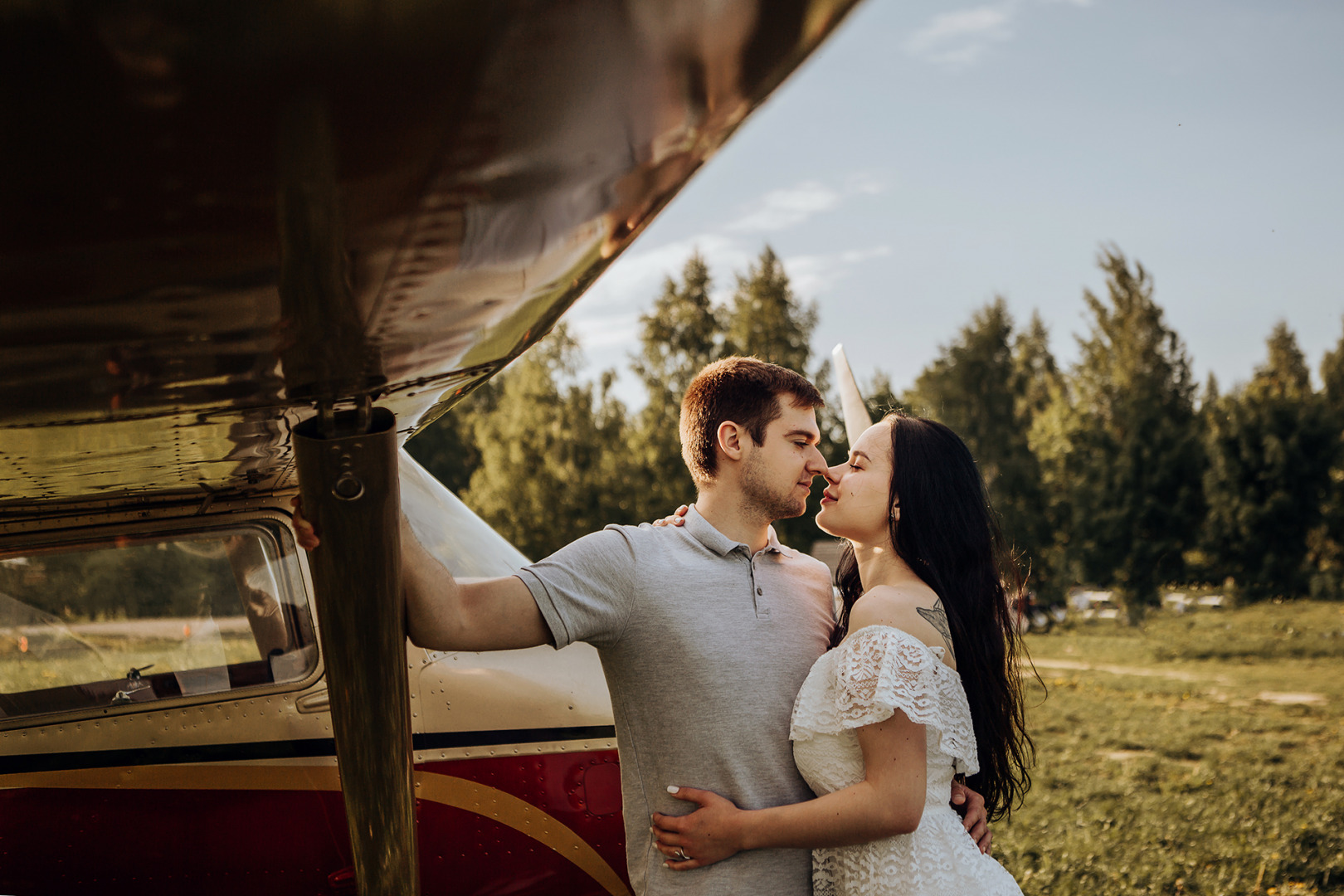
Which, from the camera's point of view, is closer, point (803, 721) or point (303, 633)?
point (803, 721)

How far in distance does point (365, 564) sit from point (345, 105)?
1060mm

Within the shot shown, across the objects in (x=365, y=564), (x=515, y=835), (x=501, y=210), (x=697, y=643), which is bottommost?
(x=515, y=835)

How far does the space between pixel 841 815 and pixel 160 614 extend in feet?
9.03

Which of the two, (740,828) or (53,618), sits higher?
(53,618)

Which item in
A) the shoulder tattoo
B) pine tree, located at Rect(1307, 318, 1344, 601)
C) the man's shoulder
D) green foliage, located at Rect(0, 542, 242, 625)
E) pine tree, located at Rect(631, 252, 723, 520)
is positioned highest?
pine tree, located at Rect(631, 252, 723, 520)

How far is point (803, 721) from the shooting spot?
2.32m

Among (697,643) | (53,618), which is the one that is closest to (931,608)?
(697,643)

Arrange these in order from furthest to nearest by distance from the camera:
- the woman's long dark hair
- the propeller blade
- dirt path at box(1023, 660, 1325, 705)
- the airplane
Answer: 1. dirt path at box(1023, 660, 1325, 705)
2. the propeller blade
3. the woman's long dark hair
4. the airplane

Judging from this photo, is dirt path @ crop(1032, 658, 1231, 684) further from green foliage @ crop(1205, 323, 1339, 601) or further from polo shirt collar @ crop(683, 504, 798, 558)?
polo shirt collar @ crop(683, 504, 798, 558)

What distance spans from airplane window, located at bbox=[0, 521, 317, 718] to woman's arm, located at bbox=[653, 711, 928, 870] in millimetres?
1897

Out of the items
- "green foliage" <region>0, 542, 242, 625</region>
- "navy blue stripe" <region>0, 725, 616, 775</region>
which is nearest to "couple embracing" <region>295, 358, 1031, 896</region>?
"navy blue stripe" <region>0, 725, 616, 775</region>

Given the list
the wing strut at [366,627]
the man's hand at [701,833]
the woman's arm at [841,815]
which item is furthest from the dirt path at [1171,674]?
the wing strut at [366,627]

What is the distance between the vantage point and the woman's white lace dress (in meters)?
2.23

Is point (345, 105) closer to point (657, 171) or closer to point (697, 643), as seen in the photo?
point (657, 171)
